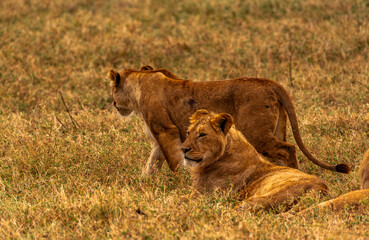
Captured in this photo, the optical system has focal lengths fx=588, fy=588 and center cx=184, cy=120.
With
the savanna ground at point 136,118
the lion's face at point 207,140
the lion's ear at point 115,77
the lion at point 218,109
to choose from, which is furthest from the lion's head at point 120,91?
the lion's face at point 207,140

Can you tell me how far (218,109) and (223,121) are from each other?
37.7 inches

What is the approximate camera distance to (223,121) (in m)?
5.34

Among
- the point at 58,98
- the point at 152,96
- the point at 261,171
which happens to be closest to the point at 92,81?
the point at 58,98

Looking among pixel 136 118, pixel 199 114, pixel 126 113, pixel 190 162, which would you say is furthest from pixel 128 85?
pixel 190 162

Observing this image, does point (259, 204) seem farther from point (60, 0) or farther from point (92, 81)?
point (60, 0)

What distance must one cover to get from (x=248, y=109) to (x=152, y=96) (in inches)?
43.6

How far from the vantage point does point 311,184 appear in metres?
4.91

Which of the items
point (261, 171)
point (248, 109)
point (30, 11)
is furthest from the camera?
point (30, 11)

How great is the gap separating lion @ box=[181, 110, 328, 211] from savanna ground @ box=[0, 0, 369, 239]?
259 mm

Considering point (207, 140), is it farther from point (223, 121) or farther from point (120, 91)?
point (120, 91)

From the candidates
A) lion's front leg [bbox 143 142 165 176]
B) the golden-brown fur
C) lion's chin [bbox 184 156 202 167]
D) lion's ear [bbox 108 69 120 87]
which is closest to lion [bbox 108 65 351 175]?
lion's front leg [bbox 143 142 165 176]

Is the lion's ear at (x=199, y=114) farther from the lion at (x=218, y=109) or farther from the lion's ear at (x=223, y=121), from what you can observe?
the lion at (x=218, y=109)

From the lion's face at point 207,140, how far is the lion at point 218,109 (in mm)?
498

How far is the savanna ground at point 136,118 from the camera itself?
14.5 ft
